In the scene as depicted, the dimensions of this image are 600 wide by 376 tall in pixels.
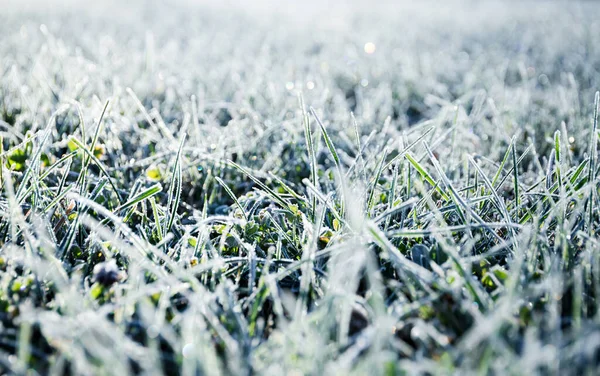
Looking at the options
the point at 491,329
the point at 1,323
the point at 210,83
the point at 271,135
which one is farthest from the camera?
the point at 210,83

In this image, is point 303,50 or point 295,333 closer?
point 295,333

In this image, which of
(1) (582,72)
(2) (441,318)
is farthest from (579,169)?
(1) (582,72)

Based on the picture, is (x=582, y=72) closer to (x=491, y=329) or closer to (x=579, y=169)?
(x=579, y=169)

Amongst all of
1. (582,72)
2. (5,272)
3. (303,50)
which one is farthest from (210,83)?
(582,72)

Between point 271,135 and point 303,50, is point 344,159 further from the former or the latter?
point 303,50

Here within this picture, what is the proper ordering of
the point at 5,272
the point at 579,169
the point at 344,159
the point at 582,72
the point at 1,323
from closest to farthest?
the point at 1,323
the point at 5,272
the point at 579,169
the point at 344,159
the point at 582,72

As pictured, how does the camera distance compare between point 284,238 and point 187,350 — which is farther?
point 284,238

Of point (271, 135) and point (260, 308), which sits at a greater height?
point (271, 135)
